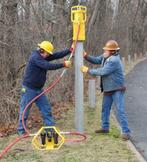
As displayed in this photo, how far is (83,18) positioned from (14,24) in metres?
2.62

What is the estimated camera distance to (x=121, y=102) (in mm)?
9602

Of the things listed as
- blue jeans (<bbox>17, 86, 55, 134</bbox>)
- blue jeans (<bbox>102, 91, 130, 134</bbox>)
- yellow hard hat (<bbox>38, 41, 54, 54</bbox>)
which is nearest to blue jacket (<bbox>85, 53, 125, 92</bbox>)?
blue jeans (<bbox>102, 91, 130, 134</bbox>)

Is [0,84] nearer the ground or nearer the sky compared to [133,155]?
nearer the sky

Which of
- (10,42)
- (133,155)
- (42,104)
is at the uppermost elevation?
(10,42)

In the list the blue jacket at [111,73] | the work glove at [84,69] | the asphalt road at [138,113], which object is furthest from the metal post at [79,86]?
the asphalt road at [138,113]

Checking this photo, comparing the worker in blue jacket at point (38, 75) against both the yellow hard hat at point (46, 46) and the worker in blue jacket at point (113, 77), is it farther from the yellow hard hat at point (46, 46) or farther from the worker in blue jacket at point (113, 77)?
the worker in blue jacket at point (113, 77)

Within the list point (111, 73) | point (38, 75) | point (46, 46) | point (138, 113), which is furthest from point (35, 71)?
point (138, 113)

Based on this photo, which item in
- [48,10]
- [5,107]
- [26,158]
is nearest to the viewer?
[26,158]

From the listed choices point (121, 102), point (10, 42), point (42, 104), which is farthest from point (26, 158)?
point (10, 42)

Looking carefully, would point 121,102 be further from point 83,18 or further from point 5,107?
point 5,107

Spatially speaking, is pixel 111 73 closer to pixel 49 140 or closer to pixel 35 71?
pixel 35 71

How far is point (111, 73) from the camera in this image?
9.50 metres

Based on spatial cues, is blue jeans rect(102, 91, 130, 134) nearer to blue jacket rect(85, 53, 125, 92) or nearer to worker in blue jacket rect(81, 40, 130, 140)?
worker in blue jacket rect(81, 40, 130, 140)

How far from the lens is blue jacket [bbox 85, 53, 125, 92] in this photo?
9367 millimetres
